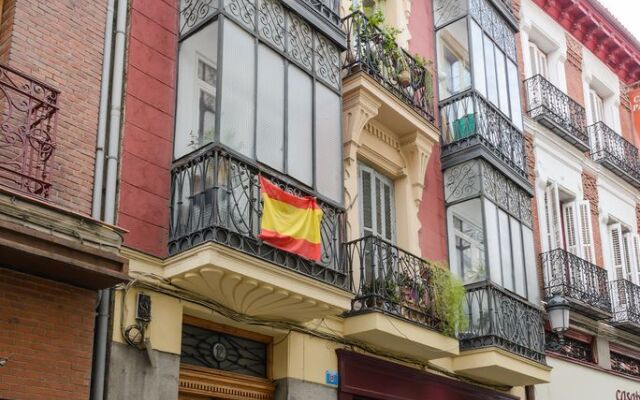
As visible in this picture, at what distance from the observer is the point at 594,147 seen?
20.4 m

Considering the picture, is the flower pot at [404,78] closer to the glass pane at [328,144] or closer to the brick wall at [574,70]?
the glass pane at [328,144]

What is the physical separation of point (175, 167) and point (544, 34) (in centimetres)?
1278

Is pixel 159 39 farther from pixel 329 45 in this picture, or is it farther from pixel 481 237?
pixel 481 237

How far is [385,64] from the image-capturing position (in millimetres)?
13328

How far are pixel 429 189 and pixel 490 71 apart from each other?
2807 mm

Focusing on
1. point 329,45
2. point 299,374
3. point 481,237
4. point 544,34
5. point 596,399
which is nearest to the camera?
point 299,374

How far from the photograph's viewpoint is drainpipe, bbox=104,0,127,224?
29.6 ft

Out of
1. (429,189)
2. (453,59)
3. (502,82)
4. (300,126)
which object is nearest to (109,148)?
(300,126)

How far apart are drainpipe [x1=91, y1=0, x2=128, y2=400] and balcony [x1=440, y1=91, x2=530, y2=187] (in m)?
6.72

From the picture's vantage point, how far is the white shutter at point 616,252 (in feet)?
65.0

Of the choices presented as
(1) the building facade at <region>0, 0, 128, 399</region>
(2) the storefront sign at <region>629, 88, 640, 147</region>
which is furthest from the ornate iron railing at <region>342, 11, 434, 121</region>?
(2) the storefront sign at <region>629, 88, 640, 147</region>

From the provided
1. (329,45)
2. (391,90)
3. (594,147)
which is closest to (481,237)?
(391,90)

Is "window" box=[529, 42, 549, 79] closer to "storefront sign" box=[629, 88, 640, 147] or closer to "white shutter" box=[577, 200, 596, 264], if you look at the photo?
"white shutter" box=[577, 200, 596, 264]

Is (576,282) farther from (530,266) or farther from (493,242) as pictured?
(493,242)
